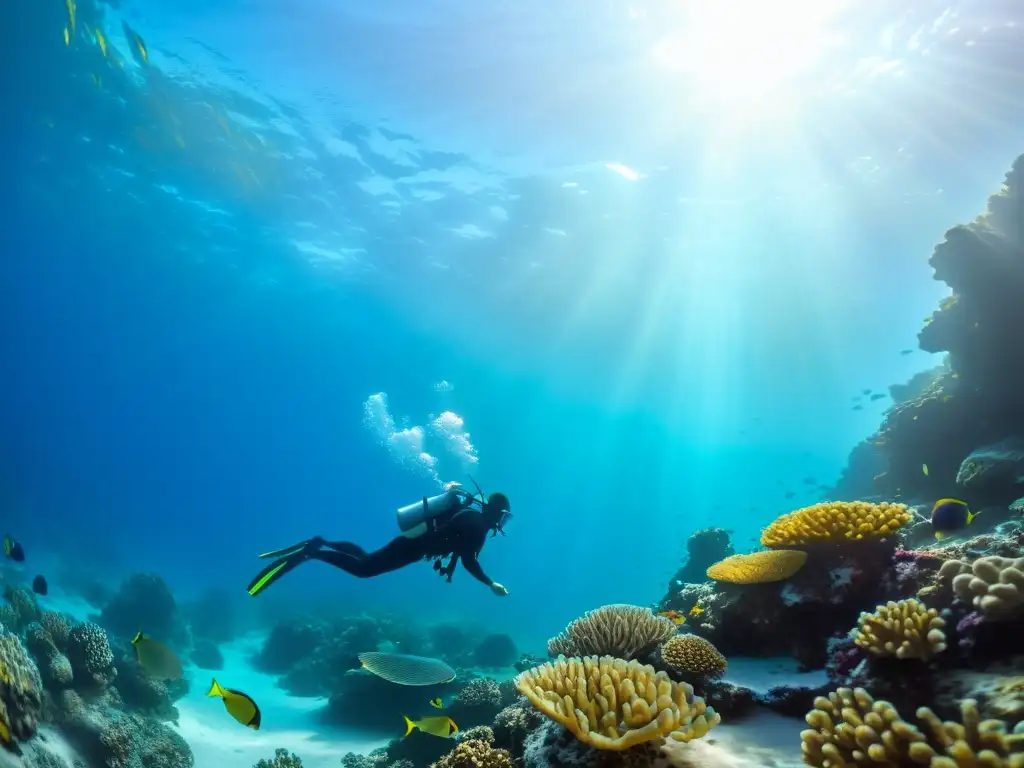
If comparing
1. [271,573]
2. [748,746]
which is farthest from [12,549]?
[748,746]

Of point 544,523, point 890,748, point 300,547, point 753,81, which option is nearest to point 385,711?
point 300,547

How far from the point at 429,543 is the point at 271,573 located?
2.30 metres

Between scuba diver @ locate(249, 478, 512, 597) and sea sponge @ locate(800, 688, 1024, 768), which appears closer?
sea sponge @ locate(800, 688, 1024, 768)

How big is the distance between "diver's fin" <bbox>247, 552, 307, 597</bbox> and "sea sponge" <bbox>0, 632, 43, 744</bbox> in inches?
Result: 102

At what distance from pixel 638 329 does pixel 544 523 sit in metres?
96.9

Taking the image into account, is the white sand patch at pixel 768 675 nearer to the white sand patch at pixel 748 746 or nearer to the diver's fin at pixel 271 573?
the white sand patch at pixel 748 746

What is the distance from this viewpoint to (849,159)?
23734 millimetres

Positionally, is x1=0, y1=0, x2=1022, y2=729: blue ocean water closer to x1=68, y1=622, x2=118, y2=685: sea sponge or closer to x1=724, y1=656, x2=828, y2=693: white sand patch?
x1=724, y1=656, x2=828, y2=693: white sand patch

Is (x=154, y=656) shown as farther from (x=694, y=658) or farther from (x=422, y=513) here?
(x=694, y=658)

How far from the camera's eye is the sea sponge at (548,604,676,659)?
5.00 m

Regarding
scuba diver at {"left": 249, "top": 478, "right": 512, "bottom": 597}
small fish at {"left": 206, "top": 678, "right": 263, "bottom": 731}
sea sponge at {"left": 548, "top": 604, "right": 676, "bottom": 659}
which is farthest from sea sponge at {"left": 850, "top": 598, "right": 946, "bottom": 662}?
small fish at {"left": 206, "top": 678, "right": 263, "bottom": 731}

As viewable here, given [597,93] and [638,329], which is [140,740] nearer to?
[597,93]

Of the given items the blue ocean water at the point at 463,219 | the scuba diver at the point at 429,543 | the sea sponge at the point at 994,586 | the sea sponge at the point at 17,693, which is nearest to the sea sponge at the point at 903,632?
the sea sponge at the point at 994,586

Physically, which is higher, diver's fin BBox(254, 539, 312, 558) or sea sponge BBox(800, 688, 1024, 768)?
diver's fin BBox(254, 539, 312, 558)
